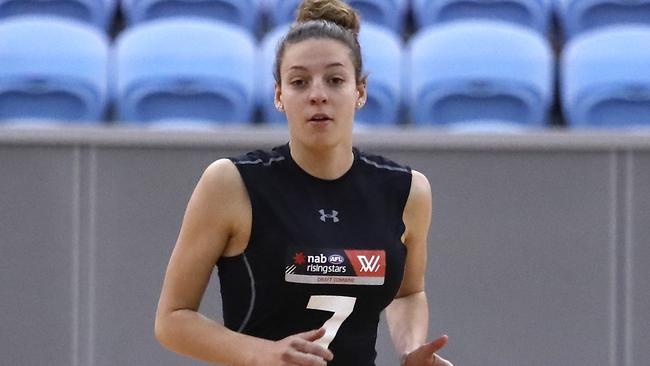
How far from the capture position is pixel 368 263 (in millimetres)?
2121

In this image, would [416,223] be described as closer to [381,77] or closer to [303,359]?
[303,359]

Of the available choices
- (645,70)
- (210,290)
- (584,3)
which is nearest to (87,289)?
(210,290)

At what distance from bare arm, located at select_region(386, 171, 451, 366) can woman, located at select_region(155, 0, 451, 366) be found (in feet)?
0.32

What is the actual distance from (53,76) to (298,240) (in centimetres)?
358

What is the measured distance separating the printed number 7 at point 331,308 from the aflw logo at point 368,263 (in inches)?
2.5

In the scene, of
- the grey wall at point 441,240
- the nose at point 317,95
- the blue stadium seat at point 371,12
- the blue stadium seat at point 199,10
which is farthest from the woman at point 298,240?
the blue stadium seat at point 199,10

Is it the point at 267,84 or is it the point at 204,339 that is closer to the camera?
the point at 204,339

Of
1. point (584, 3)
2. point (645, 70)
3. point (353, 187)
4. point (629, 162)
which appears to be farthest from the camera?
point (584, 3)

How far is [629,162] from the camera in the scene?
3.83 metres

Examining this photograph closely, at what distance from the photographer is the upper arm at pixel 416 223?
2.29 meters

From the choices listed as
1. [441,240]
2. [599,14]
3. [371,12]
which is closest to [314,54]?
[441,240]

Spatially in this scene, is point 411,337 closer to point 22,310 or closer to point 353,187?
point 353,187

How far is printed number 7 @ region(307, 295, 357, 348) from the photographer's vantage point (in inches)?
82.8

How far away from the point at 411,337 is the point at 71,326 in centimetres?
184
